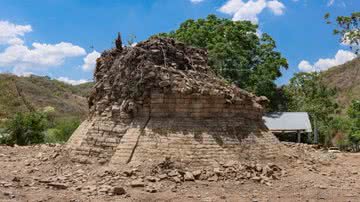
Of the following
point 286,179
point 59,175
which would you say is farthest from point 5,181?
point 286,179

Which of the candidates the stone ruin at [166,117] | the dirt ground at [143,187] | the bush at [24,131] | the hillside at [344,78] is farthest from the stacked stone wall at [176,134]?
the hillside at [344,78]

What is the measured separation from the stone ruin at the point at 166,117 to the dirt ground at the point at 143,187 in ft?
2.21

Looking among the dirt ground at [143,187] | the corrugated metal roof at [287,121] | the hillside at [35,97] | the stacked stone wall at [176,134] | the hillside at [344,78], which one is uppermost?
the hillside at [344,78]

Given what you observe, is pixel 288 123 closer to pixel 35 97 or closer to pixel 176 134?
pixel 176 134

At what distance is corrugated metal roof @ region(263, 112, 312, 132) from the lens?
20.2m

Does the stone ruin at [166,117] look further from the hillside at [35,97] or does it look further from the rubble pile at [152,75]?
the hillside at [35,97]

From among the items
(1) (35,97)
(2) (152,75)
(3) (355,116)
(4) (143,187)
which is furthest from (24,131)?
(1) (35,97)

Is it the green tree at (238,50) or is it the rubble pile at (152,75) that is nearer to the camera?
the rubble pile at (152,75)

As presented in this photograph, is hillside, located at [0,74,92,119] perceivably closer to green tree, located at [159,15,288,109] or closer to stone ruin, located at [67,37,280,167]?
green tree, located at [159,15,288,109]

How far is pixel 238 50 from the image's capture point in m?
22.8

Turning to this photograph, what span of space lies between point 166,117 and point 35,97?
3156cm

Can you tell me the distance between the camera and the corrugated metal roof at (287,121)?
20.2 metres

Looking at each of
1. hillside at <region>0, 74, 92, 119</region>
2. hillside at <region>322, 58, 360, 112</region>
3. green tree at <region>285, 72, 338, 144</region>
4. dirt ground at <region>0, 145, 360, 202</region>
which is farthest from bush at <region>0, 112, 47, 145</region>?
hillside at <region>322, 58, 360, 112</region>

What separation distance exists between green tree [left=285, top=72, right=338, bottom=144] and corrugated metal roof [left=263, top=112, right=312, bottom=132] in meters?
4.57
